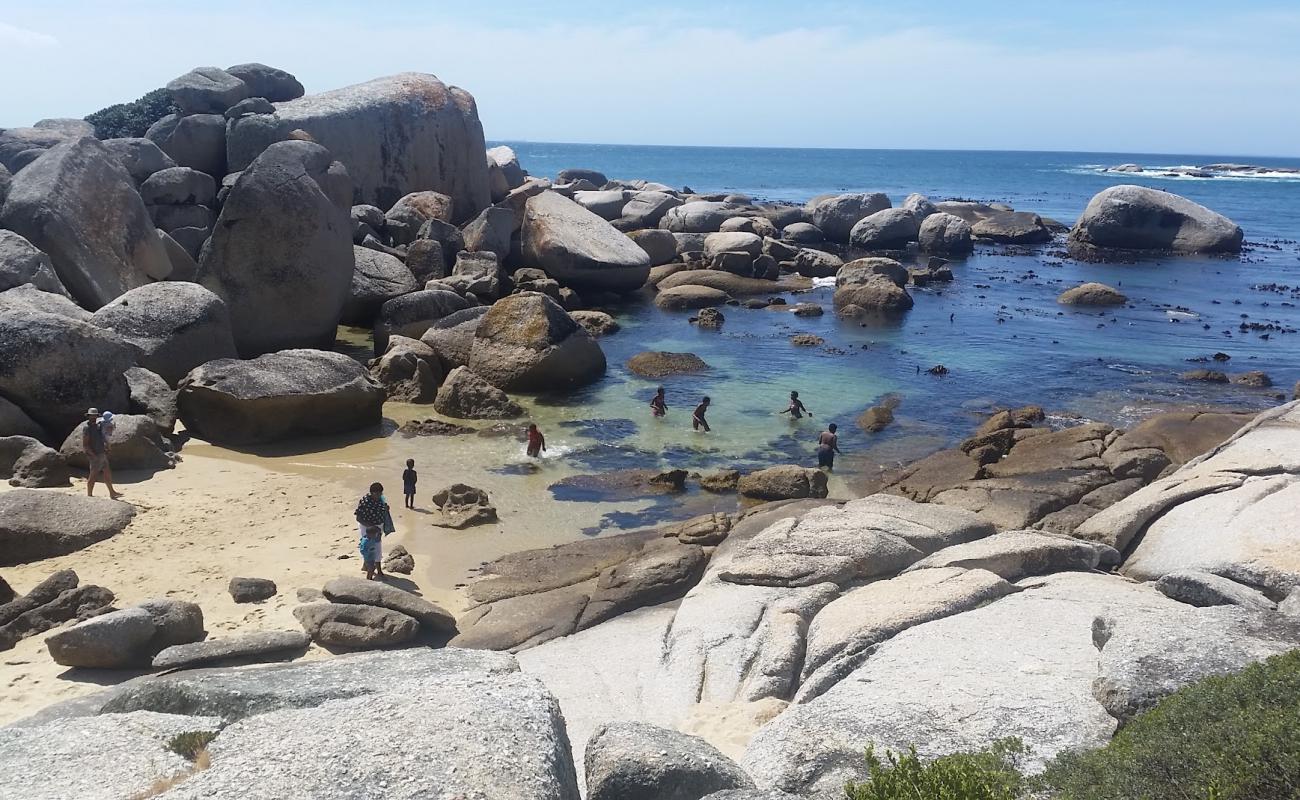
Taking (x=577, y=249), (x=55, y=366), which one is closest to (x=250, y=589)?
(x=55, y=366)

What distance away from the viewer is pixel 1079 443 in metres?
18.1

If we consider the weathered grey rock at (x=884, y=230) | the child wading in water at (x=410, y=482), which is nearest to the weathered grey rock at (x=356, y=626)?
the child wading in water at (x=410, y=482)

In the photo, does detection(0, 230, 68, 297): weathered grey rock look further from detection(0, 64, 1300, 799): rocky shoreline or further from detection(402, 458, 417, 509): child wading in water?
detection(402, 458, 417, 509): child wading in water

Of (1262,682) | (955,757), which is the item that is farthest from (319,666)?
(1262,682)

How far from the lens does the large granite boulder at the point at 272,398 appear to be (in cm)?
1808

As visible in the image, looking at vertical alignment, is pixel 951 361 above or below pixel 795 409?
below

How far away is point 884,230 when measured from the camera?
177 ft

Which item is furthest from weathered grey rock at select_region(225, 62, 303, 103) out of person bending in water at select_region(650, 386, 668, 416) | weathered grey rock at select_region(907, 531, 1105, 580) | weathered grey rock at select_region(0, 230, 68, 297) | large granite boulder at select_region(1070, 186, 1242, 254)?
large granite boulder at select_region(1070, 186, 1242, 254)

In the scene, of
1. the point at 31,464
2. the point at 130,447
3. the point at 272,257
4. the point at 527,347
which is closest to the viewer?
the point at 31,464

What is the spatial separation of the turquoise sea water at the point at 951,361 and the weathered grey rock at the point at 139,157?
52.2ft

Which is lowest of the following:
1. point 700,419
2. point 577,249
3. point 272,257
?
point 700,419

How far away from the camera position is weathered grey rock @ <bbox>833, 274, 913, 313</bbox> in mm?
35969

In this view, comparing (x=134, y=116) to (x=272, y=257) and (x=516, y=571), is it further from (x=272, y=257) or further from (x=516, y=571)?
(x=516, y=571)

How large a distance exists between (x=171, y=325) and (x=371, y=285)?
7.96 m
